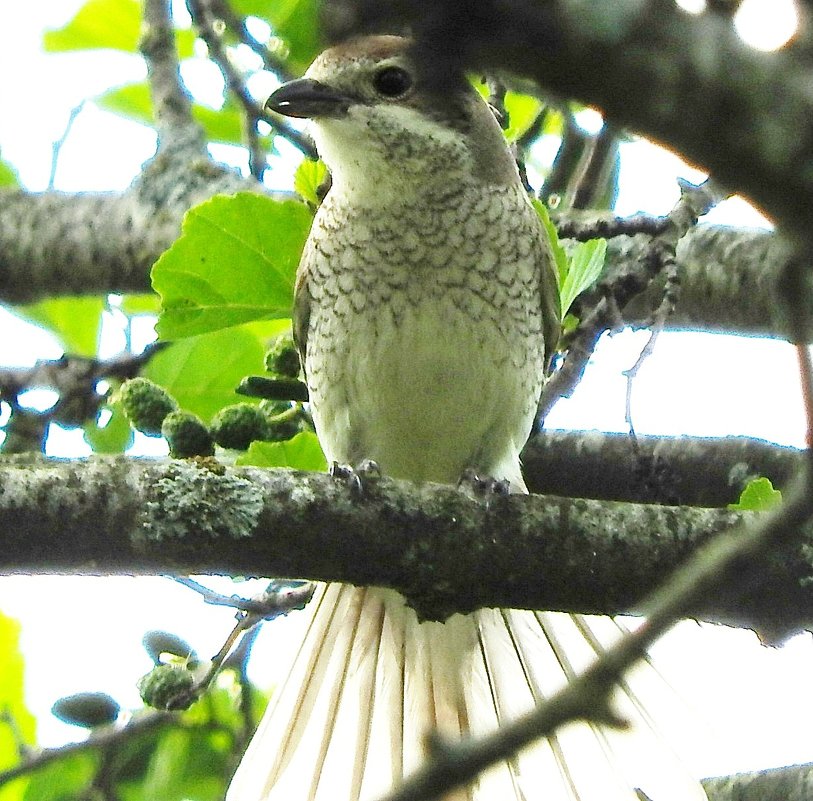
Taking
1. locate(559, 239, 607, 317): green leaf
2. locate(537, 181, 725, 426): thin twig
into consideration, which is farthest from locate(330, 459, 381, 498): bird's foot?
locate(559, 239, 607, 317): green leaf

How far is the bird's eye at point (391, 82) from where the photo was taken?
3.23 metres

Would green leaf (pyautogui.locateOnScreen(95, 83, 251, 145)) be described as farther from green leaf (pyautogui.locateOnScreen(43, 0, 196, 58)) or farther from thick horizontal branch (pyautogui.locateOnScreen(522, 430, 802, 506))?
thick horizontal branch (pyautogui.locateOnScreen(522, 430, 802, 506))

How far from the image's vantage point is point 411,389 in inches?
125

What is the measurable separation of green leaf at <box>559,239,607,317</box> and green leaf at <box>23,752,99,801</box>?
1.75 meters

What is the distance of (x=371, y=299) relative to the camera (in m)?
3.21

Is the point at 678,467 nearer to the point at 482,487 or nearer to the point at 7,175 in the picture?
the point at 482,487

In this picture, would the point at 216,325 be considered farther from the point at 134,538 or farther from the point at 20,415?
the point at 134,538

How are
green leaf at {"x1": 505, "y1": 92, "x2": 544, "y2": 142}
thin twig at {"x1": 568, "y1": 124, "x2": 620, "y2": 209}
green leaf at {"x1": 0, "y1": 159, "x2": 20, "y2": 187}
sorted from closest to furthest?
thin twig at {"x1": 568, "y1": 124, "x2": 620, "y2": 209}, green leaf at {"x1": 505, "y1": 92, "x2": 544, "y2": 142}, green leaf at {"x1": 0, "y1": 159, "x2": 20, "y2": 187}

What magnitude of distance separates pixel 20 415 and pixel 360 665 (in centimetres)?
112

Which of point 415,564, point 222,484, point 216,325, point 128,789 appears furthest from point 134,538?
point 128,789

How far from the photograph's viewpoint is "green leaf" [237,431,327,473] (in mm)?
2750

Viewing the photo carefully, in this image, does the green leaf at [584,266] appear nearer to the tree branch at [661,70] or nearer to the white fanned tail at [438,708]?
the white fanned tail at [438,708]

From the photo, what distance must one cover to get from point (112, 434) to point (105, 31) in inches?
68.4

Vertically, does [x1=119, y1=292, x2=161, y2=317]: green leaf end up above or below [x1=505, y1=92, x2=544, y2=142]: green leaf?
below
